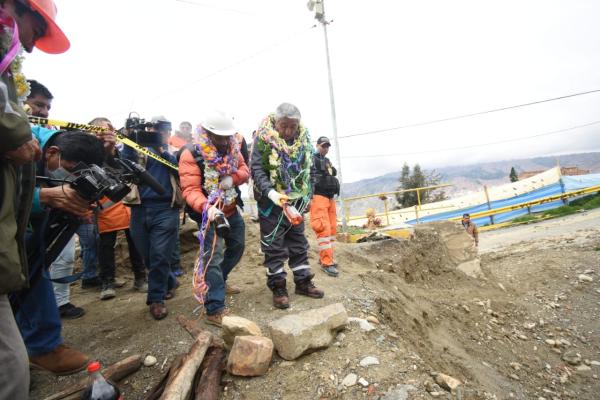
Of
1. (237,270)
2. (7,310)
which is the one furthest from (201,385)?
(237,270)

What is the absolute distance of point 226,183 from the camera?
2.83m

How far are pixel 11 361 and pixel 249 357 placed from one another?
121cm

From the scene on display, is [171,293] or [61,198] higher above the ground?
[61,198]

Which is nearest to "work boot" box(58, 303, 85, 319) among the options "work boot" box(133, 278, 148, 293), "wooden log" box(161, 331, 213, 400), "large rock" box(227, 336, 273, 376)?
"work boot" box(133, 278, 148, 293)

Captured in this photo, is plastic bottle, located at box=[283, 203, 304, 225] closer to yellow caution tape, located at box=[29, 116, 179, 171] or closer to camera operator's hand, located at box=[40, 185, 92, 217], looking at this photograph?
yellow caution tape, located at box=[29, 116, 179, 171]

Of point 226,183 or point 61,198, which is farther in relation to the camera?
point 226,183

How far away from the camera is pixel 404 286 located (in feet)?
14.3

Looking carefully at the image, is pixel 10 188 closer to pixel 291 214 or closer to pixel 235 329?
pixel 235 329

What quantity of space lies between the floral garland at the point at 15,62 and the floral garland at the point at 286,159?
1790 millimetres

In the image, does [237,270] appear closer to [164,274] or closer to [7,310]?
[164,274]

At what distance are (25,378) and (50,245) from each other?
1.11 metres

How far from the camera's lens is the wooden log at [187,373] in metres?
1.79

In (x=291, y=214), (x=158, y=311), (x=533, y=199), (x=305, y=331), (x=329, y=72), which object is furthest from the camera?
(x=533, y=199)

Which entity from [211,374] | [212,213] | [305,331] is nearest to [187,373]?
[211,374]
